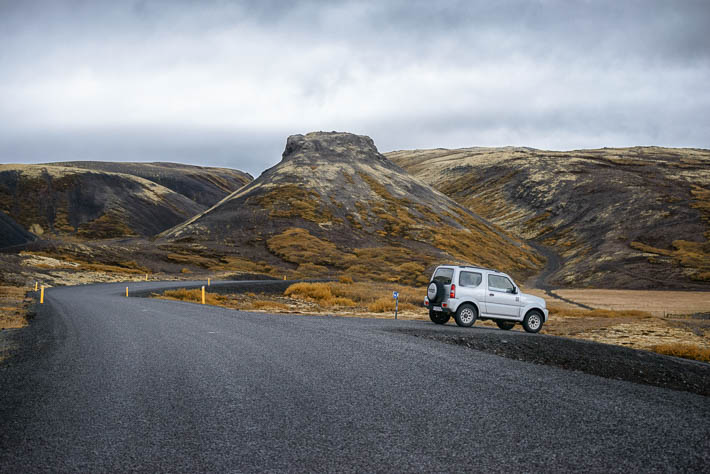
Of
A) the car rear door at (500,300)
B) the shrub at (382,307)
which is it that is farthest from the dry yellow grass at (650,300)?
the car rear door at (500,300)

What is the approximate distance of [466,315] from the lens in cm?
1786

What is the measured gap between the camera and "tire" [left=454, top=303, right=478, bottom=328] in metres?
17.7

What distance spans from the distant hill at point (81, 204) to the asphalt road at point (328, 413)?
121m

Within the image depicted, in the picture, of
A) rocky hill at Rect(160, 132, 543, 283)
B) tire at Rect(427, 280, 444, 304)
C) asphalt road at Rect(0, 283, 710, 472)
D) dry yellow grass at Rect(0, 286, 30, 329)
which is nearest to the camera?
asphalt road at Rect(0, 283, 710, 472)

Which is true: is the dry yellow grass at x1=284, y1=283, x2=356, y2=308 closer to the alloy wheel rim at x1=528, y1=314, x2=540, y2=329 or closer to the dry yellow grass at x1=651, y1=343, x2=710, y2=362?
the alloy wheel rim at x1=528, y1=314, x2=540, y2=329

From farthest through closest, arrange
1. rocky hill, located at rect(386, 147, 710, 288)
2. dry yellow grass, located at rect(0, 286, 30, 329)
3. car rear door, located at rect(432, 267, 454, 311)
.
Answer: rocky hill, located at rect(386, 147, 710, 288) → car rear door, located at rect(432, 267, 454, 311) → dry yellow grass, located at rect(0, 286, 30, 329)

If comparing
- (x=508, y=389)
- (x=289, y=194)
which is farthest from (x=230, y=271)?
(x=508, y=389)

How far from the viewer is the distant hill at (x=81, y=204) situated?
119356 millimetres

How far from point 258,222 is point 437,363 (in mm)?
76748

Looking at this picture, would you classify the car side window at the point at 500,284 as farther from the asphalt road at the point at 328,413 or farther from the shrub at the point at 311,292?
the shrub at the point at 311,292

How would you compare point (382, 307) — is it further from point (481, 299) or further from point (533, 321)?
point (533, 321)

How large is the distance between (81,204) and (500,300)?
135541 millimetres

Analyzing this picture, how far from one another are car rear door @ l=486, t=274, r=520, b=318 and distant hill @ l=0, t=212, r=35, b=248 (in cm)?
7292

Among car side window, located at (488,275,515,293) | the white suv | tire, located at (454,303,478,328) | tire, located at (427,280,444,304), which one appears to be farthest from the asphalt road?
car side window, located at (488,275,515,293)
